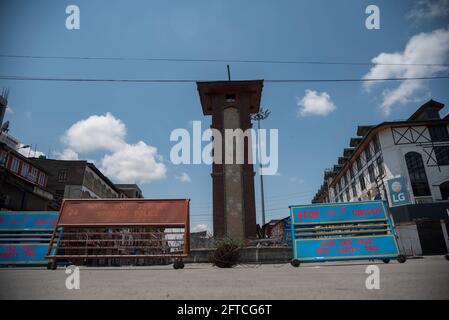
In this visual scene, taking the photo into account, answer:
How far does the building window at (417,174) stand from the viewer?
24547mm

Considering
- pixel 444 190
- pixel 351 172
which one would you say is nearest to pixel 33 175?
pixel 351 172

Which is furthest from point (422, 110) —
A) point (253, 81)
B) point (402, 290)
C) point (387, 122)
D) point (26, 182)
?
point (26, 182)

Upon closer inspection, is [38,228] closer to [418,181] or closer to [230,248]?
[230,248]

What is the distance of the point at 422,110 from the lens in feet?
101

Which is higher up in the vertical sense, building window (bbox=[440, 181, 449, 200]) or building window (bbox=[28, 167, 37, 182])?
building window (bbox=[28, 167, 37, 182])

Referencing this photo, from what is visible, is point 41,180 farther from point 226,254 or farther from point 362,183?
point 362,183

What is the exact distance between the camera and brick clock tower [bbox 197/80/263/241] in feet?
60.5

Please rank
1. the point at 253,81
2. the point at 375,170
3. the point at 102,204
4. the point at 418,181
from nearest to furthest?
the point at 102,204 → the point at 253,81 → the point at 418,181 → the point at 375,170

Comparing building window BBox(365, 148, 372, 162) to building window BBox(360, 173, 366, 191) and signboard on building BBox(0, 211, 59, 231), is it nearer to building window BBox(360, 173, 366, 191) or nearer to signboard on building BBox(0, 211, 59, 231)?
building window BBox(360, 173, 366, 191)

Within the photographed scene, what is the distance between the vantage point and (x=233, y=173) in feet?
64.1

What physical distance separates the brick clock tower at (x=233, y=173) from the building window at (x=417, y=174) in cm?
1649

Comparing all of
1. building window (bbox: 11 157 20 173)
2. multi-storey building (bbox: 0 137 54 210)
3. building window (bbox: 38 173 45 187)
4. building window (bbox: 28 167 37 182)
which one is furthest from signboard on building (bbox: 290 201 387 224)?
building window (bbox: 38 173 45 187)

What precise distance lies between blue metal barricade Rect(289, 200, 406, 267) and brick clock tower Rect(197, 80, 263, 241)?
8.27 meters

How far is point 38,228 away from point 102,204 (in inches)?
113
